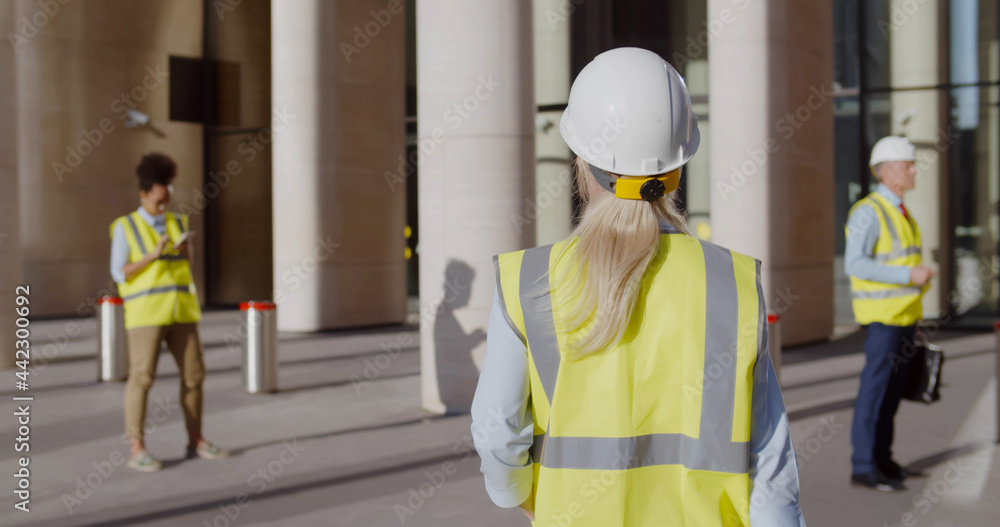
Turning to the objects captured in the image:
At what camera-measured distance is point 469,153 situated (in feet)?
26.2

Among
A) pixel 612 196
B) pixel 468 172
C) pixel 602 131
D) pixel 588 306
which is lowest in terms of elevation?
pixel 588 306

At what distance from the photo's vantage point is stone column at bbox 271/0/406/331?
563 inches

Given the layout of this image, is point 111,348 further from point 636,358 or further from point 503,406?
point 636,358

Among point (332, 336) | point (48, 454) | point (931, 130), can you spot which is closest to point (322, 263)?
point (332, 336)

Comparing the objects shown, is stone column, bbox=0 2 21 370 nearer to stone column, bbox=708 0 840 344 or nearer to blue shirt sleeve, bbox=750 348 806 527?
stone column, bbox=708 0 840 344

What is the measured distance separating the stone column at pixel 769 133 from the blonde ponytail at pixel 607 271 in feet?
32.0

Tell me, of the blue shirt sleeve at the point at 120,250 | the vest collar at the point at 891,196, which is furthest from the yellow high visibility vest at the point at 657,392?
the blue shirt sleeve at the point at 120,250

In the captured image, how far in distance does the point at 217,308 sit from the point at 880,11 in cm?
1478

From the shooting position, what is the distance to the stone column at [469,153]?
7.98 m

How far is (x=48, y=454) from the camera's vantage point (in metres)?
6.84

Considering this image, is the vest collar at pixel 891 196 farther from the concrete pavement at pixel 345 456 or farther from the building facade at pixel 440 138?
the building facade at pixel 440 138

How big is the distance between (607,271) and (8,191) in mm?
11232

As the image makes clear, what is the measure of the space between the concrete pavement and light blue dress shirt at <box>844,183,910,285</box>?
1.41 m

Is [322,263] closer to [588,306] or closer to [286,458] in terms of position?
[286,458]
